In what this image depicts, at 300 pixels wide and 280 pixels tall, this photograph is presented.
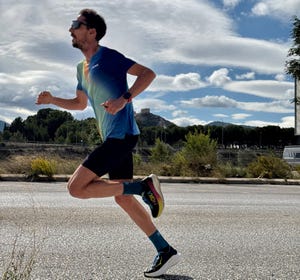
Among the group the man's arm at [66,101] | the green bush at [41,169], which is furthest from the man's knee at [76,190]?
the green bush at [41,169]

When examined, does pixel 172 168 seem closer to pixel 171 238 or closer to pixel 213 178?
pixel 213 178

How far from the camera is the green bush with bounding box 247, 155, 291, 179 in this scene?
59.7ft

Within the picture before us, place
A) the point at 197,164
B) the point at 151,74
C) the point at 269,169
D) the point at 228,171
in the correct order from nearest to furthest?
the point at 151,74, the point at 197,164, the point at 228,171, the point at 269,169

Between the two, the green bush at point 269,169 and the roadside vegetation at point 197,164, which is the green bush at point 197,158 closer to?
the roadside vegetation at point 197,164

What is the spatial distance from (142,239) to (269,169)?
44.8ft

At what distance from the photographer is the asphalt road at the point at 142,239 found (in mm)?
4113

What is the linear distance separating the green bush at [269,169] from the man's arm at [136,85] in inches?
584

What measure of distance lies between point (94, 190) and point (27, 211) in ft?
12.9

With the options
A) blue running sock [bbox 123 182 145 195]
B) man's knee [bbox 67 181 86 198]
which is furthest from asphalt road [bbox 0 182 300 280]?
blue running sock [bbox 123 182 145 195]

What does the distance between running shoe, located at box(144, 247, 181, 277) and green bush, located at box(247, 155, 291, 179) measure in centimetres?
1445

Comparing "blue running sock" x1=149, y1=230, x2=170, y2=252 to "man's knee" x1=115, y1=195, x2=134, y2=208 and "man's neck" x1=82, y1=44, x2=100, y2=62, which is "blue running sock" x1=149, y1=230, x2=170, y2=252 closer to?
"man's knee" x1=115, y1=195, x2=134, y2=208

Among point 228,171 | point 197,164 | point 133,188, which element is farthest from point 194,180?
point 133,188

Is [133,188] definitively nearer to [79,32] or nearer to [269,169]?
[79,32]

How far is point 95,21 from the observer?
396cm
